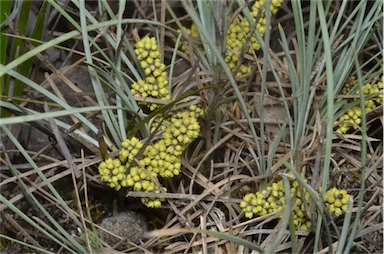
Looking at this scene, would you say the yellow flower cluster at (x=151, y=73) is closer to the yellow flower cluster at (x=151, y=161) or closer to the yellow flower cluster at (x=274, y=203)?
the yellow flower cluster at (x=151, y=161)

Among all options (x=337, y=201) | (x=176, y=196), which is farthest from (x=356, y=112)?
(x=176, y=196)

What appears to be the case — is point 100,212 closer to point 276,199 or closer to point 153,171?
point 153,171

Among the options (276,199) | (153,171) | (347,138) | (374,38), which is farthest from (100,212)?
(374,38)

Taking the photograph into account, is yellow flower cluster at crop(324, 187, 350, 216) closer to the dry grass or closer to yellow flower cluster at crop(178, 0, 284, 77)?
the dry grass

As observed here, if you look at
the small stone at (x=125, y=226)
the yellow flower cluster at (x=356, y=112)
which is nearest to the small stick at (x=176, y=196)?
the small stone at (x=125, y=226)

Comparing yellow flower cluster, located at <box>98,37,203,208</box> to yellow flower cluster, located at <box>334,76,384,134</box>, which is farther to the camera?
yellow flower cluster, located at <box>334,76,384,134</box>

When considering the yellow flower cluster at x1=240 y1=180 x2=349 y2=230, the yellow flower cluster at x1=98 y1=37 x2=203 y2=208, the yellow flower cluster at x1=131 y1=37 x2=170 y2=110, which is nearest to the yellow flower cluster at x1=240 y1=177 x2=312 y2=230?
the yellow flower cluster at x1=240 y1=180 x2=349 y2=230

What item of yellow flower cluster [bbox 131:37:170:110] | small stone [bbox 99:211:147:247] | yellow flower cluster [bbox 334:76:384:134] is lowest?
small stone [bbox 99:211:147:247]
